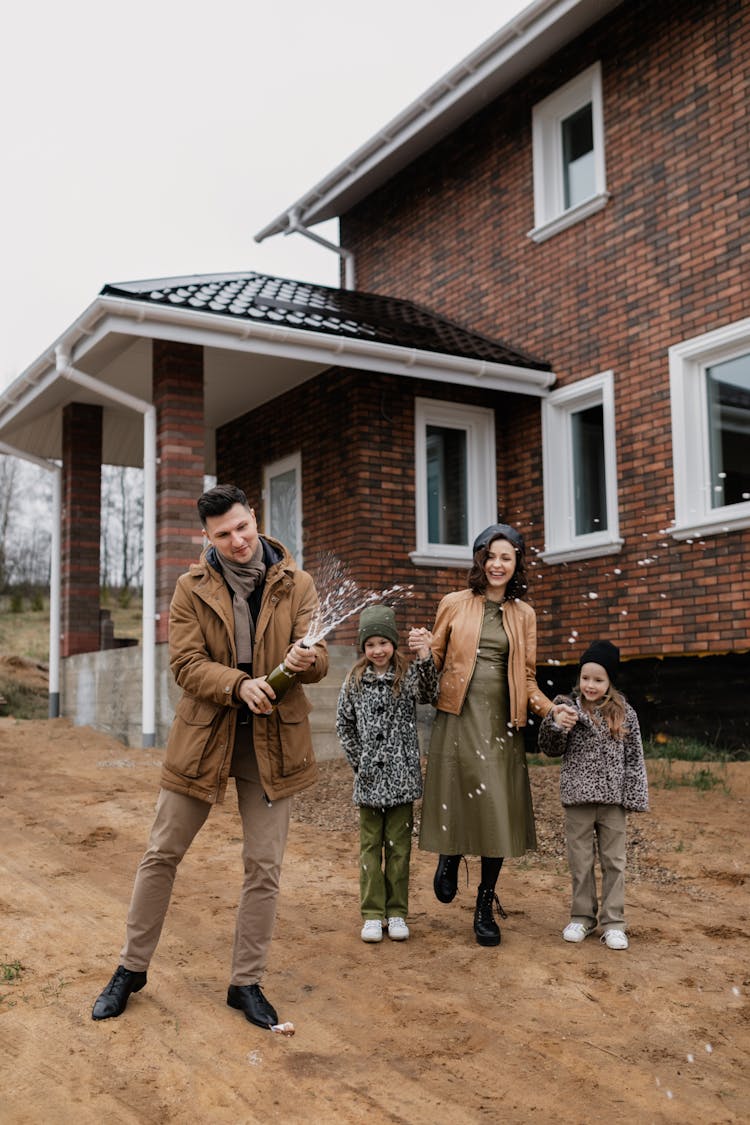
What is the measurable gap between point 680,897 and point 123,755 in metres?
5.64

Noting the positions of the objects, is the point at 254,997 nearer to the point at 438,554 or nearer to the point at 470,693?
the point at 470,693

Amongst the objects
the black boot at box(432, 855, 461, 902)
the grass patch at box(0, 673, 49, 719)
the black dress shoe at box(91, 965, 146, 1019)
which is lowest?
the black dress shoe at box(91, 965, 146, 1019)

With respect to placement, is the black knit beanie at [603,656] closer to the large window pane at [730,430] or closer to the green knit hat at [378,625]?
the green knit hat at [378,625]

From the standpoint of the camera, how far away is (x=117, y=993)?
3.94 meters

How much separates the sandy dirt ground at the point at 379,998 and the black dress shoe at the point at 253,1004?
1.9 inches

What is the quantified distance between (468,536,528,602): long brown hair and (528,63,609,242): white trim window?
7017 mm

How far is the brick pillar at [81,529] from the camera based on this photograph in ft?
40.8

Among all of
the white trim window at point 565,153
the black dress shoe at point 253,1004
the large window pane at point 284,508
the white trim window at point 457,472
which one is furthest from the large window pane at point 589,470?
the black dress shoe at point 253,1004

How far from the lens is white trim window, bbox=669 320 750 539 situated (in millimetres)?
9344

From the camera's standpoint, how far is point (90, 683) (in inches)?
457

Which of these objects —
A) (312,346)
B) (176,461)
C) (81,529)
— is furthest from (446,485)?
(81,529)

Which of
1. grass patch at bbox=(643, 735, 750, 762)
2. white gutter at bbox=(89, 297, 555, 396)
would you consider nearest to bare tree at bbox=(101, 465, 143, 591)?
white gutter at bbox=(89, 297, 555, 396)

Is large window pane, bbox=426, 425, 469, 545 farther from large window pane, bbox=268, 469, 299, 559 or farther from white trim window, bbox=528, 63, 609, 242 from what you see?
white trim window, bbox=528, 63, 609, 242

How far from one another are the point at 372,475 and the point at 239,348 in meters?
2.12
